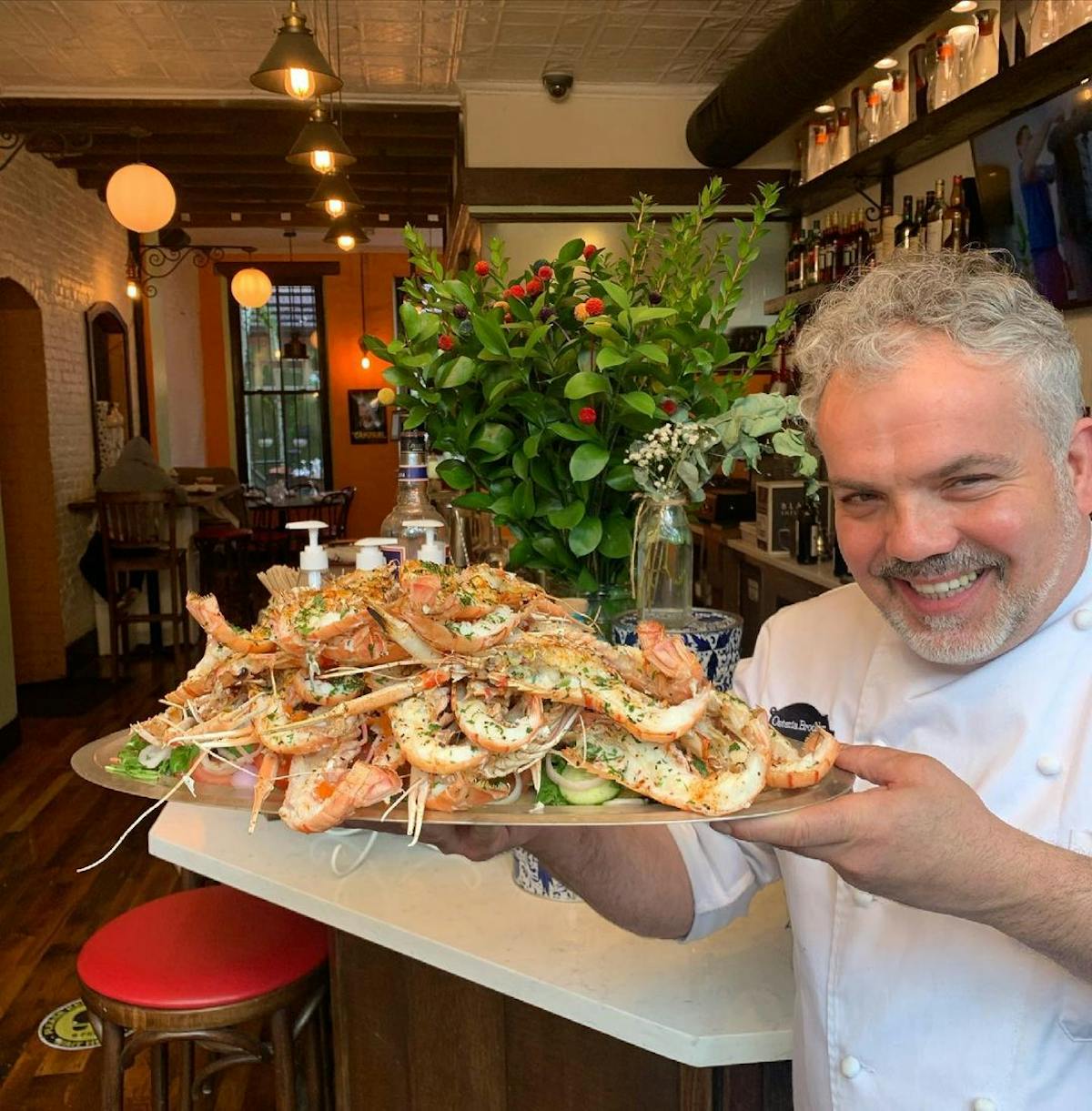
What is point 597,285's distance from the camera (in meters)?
1.92

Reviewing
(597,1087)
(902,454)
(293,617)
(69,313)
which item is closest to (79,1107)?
(597,1087)

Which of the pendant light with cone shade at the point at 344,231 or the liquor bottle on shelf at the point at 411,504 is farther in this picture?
the pendant light with cone shade at the point at 344,231

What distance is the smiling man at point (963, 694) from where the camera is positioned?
1.06 m

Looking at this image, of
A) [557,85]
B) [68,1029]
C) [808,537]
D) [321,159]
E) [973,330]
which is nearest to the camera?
[973,330]

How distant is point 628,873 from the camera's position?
1283 mm

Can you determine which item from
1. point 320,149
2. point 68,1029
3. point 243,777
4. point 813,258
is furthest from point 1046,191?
point 68,1029

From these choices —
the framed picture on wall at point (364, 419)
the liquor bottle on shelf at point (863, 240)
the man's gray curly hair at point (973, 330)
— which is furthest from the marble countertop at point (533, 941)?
the framed picture on wall at point (364, 419)

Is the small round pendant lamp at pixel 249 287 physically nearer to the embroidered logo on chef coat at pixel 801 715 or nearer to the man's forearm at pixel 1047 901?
the embroidered logo on chef coat at pixel 801 715

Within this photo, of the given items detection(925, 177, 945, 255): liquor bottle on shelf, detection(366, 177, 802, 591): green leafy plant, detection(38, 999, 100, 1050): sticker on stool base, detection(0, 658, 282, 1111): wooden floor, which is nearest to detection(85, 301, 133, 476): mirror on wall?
detection(0, 658, 282, 1111): wooden floor

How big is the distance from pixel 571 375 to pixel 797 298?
12.6 ft

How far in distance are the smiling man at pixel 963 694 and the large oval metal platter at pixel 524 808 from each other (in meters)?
0.09

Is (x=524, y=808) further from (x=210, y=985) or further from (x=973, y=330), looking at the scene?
(x=210, y=985)

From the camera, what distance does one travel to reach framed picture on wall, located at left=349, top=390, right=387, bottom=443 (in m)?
14.0

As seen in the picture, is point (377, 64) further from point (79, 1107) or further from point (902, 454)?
point (902, 454)
